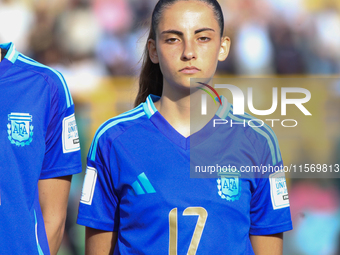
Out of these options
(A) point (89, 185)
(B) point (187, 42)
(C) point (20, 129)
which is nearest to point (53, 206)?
(A) point (89, 185)

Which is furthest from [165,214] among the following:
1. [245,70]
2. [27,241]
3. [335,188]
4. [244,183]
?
[245,70]

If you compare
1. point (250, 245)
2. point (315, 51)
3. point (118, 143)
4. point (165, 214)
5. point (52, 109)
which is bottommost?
point (250, 245)

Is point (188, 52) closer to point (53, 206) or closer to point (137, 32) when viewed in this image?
point (53, 206)

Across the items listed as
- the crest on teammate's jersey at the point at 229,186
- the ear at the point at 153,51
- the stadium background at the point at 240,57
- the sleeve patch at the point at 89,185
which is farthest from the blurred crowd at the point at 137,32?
the crest on teammate's jersey at the point at 229,186

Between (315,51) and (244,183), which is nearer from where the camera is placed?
(244,183)

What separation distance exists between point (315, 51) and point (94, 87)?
6.69 ft

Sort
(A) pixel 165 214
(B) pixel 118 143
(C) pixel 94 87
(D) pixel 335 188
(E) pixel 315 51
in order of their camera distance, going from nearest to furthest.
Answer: (A) pixel 165 214 → (B) pixel 118 143 → (D) pixel 335 188 → (C) pixel 94 87 → (E) pixel 315 51

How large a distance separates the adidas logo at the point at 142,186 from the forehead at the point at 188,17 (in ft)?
1.79

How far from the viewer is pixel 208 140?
1609mm

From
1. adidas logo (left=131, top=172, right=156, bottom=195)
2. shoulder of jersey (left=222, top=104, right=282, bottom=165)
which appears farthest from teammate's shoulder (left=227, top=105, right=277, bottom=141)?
adidas logo (left=131, top=172, right=156, bottom=195)

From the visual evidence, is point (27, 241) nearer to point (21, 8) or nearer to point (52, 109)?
point (52, 109)

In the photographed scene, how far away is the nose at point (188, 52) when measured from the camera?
→ 150 centimetres

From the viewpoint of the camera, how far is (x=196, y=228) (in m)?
1.44

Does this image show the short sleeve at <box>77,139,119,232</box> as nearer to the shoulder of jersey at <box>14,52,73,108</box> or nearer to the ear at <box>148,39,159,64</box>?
the shoulder of jersey at <box>14,52,73,108</box>
